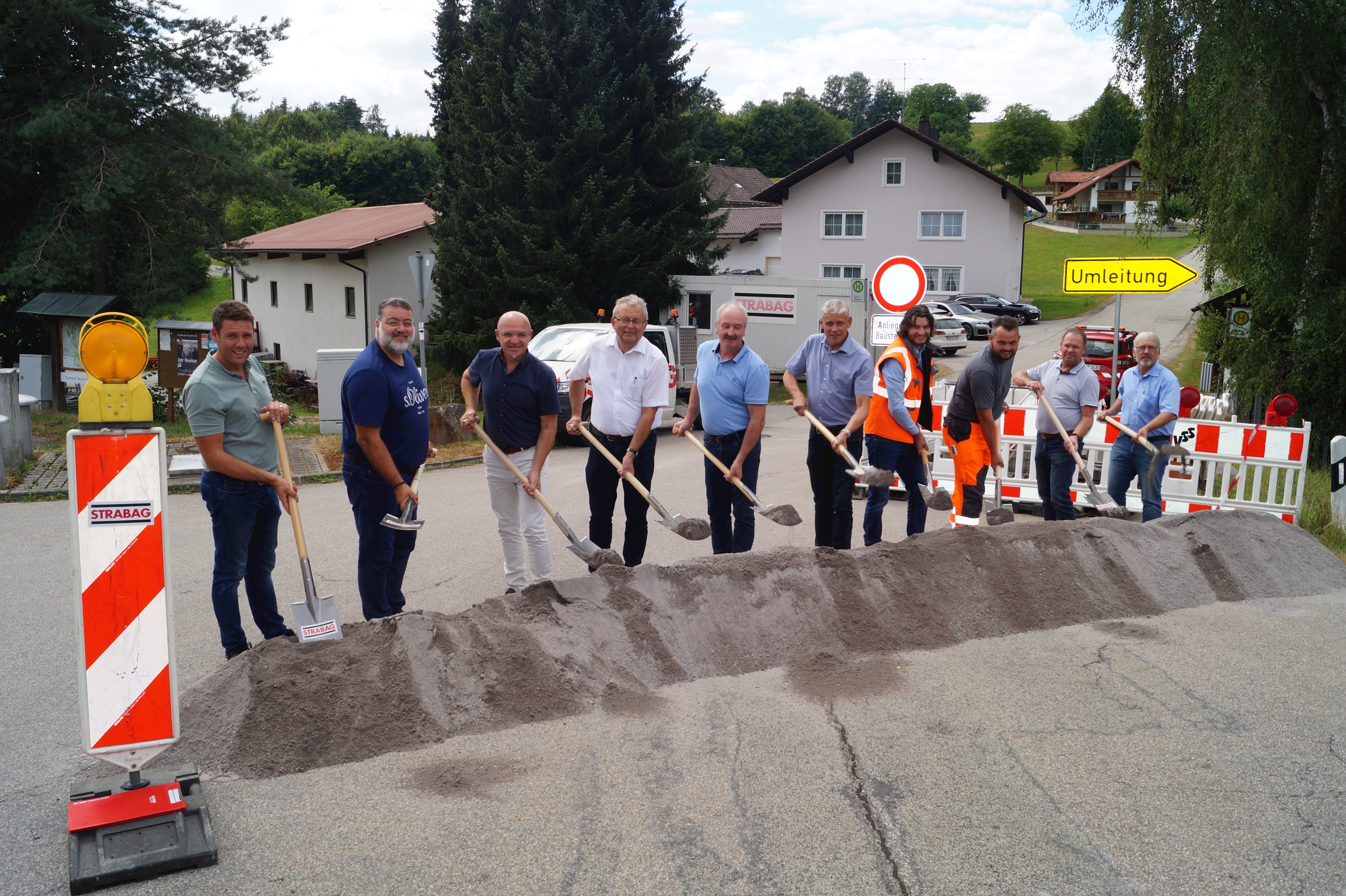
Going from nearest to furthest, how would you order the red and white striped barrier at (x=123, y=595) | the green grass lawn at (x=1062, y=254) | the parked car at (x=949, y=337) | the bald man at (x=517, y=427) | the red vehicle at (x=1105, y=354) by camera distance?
the red and white striped barrier at (x=123, y=595) → the bald man at (x=517, y=427) → the red vehicle at (x=1105, y=354) → the parked car at (x=949, y=337) → the green grass lawn at (x=1062, y=254)

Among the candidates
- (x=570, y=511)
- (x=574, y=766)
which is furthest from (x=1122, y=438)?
(x=574, y=766)

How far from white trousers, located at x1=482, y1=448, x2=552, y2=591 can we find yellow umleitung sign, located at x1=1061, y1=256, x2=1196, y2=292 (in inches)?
243

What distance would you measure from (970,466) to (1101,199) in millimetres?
93084

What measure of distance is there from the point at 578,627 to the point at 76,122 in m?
16.7

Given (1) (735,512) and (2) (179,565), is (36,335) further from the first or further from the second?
(1) (735,512)

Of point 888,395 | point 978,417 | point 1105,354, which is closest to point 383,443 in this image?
point 888,395

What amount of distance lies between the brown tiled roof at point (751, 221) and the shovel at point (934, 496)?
36.9m

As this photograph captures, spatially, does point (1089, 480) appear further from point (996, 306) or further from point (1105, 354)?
point (996, 306)

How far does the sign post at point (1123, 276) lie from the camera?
9.80 meters

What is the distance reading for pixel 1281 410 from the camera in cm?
909

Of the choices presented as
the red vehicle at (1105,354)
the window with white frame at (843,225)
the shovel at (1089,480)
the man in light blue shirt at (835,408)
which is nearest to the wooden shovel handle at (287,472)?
the man in light blue shirt at (835,408)

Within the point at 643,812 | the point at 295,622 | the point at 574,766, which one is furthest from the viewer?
the point at 295,622

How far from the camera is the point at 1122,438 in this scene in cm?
805

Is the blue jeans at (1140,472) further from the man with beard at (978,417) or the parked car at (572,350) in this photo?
the parked car at (572,350)
